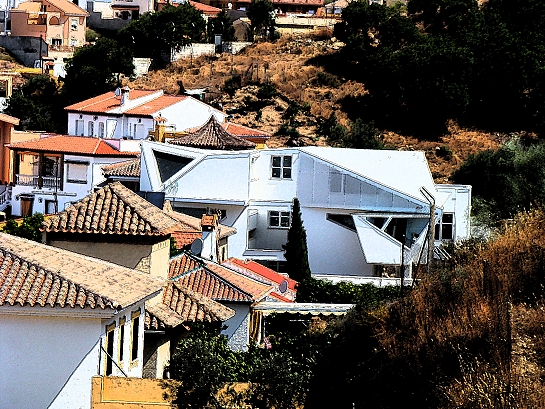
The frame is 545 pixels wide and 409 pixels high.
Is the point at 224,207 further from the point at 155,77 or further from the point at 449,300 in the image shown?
the point at 155,77

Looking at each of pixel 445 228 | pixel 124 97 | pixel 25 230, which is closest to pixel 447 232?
pixel 445 228

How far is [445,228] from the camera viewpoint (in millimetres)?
49594

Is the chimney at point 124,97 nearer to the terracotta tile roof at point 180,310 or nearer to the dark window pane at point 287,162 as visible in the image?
the dark window pane at point 287,162

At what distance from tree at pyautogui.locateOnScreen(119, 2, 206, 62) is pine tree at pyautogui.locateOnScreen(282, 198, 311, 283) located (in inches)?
2152

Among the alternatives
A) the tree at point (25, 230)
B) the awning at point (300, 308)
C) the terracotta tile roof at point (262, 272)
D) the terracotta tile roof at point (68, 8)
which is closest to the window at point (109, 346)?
the awning at point (300, 308)

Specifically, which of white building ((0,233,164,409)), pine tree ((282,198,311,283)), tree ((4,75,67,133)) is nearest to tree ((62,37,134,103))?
tree ((4,75,67,133))

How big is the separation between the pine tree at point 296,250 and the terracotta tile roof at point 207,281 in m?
15.7

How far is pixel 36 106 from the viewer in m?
89.6

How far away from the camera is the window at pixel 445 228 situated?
48.8 m

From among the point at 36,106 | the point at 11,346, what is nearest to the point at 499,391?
the point at 11,346

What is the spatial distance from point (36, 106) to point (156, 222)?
68.1 meters

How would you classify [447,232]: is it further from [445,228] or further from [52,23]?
[52,23]

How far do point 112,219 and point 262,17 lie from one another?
8150 cm

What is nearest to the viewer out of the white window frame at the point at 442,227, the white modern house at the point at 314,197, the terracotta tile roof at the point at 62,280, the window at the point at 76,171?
the terracotta tile roof at the point at 62,280
